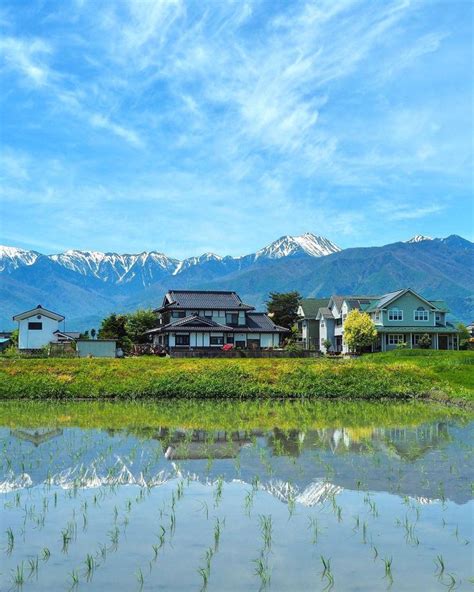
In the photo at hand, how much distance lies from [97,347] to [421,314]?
28.6m

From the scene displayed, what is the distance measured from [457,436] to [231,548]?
10.5 m

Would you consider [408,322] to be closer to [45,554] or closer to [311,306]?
[311,306]

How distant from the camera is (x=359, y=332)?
50.2m

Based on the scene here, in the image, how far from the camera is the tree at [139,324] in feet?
193

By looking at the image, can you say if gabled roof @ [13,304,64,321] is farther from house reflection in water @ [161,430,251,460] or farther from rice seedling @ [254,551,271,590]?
rice seedling @ [254,551,271,590]

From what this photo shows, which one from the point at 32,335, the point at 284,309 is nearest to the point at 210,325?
the point at 32,335

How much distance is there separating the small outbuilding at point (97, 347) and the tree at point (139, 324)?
15.2 m

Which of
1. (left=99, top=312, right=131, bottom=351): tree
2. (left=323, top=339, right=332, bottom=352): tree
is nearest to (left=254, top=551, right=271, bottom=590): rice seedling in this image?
(left=99, top=312, right=131, bottom=351): tree

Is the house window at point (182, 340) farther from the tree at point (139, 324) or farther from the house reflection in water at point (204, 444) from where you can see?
the house reflection in water at point (204, 444)

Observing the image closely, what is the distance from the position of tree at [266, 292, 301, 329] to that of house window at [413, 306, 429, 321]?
18.4 meters

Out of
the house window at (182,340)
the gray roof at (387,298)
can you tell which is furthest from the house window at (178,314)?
the gray roof at (387,298)

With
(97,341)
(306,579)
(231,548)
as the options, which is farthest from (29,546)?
(97,341)

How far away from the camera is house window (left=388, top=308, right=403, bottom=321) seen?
53.5 metres

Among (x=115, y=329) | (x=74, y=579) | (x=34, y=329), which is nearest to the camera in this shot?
(x=74, y=579)
